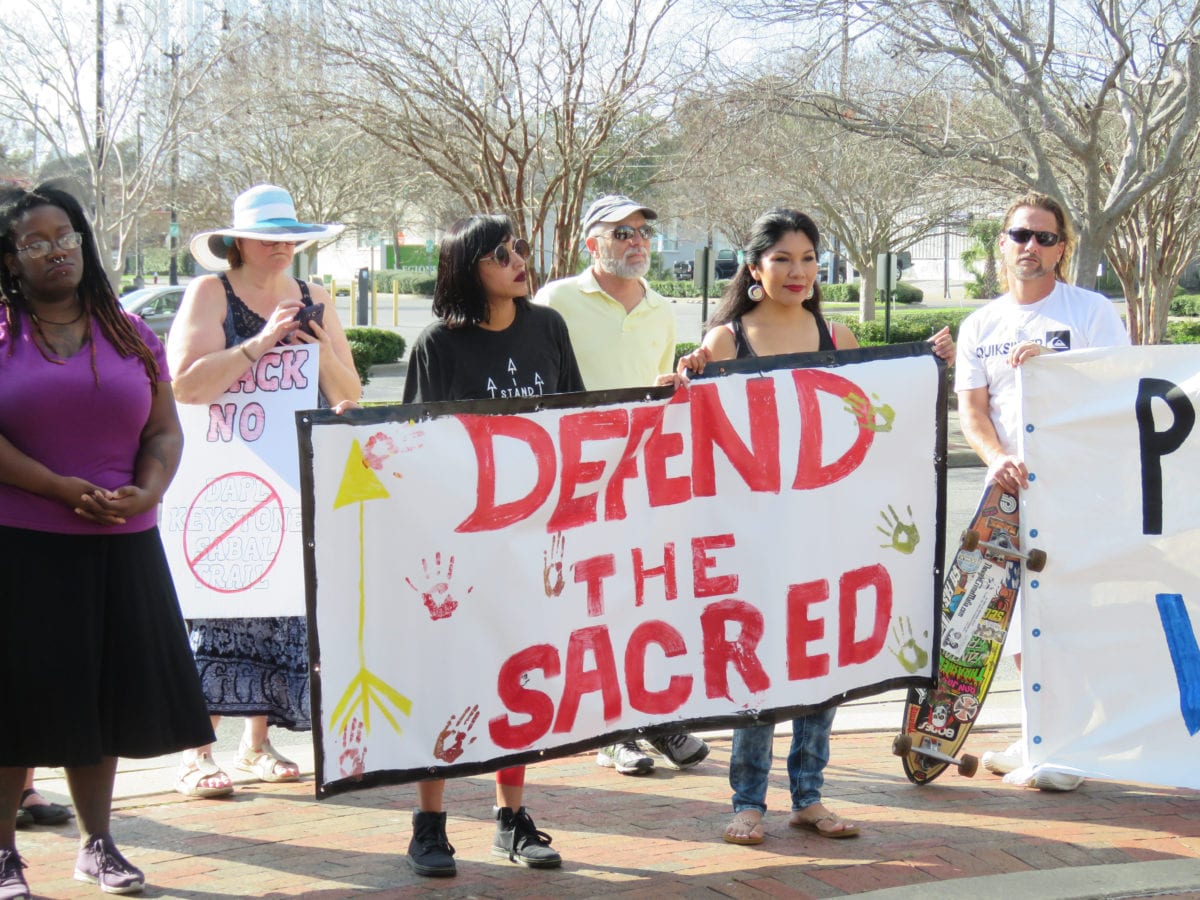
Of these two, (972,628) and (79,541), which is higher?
(79,541)

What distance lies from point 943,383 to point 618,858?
1.80 meters

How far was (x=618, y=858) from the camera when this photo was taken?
3.95 m

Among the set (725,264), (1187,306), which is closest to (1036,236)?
(1187,306)

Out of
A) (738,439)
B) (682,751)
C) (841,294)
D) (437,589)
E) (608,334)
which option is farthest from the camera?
(841,294)

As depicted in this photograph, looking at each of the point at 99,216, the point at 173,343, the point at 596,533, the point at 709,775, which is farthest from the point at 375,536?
the point at 99,216

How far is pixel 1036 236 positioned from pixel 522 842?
8.61 feet

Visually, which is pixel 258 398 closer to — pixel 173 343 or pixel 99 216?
pixel 173 343

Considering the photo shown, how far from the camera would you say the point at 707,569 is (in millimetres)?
4020

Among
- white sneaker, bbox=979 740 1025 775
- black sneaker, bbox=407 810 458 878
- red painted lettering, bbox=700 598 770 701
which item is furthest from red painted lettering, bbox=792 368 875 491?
black sneaker, bbox=407 810 458 878

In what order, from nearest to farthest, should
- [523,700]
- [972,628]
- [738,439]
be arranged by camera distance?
[523,700] → [738,439] → [972,628]

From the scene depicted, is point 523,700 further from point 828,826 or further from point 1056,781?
point 1056,781

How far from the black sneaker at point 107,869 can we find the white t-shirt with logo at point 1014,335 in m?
3.04

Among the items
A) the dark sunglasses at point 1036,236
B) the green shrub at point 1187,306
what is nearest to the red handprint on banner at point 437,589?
the dark sunglasses at point 1036,236

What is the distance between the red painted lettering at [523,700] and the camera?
3.72m
